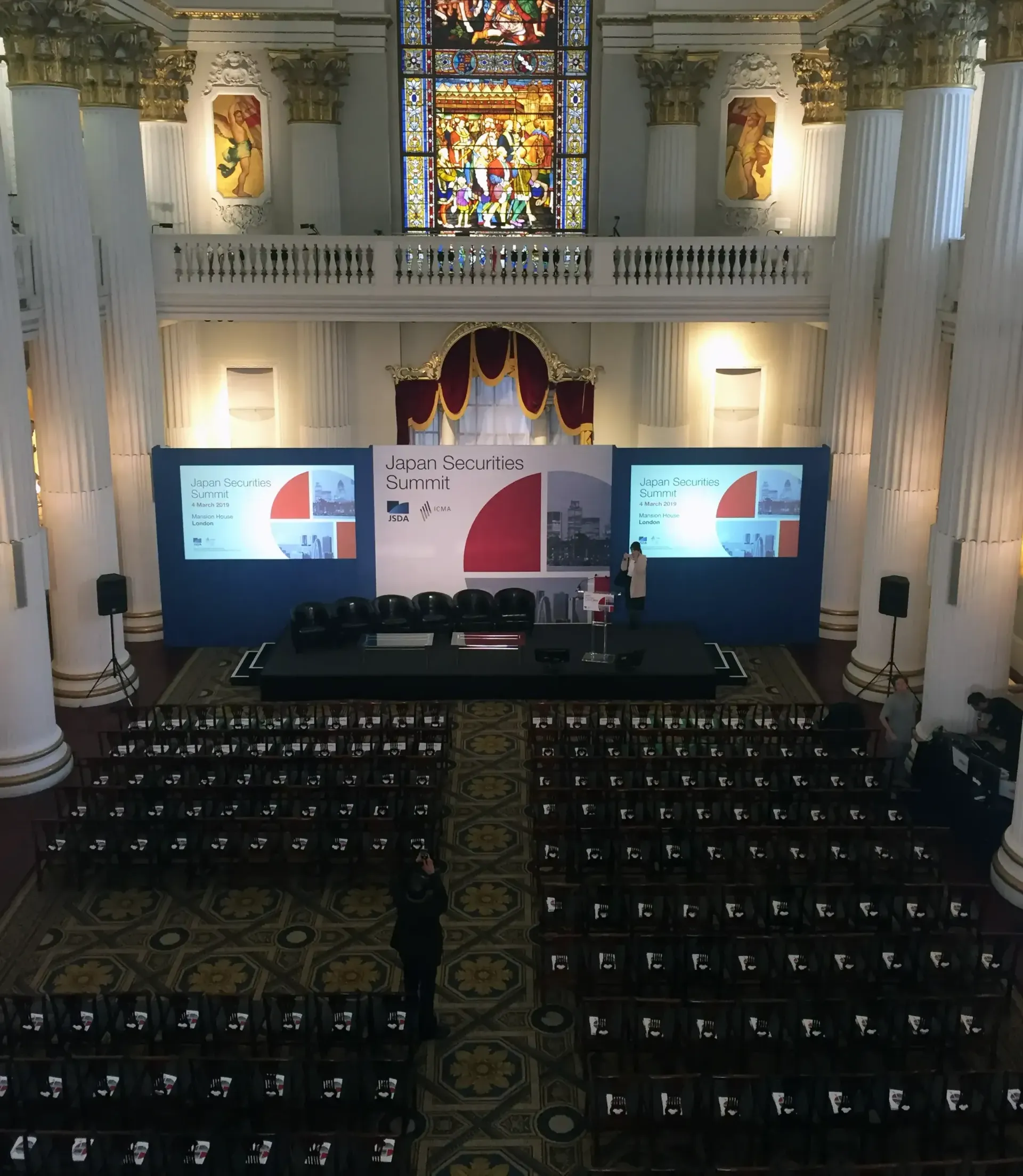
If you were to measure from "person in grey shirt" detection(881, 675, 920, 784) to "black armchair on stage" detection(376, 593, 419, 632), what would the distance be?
6477 millimetres

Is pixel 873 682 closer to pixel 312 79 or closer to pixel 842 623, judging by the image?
pixel 842 623

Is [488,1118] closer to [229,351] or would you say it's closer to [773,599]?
[773,599]

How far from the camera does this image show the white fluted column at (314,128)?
1850cm

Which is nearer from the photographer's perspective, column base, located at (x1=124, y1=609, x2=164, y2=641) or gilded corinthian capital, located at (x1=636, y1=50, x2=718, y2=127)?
column base, located at (x1=124, y1=609, x2=164, y2=641)

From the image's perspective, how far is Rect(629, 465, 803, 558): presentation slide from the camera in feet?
54.9

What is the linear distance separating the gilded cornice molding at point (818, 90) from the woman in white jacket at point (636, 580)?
6.92 meters

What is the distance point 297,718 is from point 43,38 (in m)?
7.77

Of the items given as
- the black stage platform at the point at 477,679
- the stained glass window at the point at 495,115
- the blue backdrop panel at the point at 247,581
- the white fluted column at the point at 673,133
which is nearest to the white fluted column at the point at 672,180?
the white fluted column at the point at 673,133

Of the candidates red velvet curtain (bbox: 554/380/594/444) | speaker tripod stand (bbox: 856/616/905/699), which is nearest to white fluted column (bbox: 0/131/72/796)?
speaker tripod stand (bbox: 856/616/905/699)

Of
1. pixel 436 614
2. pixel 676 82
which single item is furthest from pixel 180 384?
pixel 676 82

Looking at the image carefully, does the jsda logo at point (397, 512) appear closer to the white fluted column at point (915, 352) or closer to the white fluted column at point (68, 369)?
the white fluted column at point (68, 369)

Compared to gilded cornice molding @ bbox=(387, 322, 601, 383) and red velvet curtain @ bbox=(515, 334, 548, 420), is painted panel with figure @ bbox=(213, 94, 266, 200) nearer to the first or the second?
gilded cornice molding @ bbox=(387, 322, 601, 383)

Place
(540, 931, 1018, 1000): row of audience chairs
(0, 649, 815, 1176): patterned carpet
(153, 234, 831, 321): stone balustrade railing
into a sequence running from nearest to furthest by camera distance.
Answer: (0, 649, 815, 1176): patterned carpet → (540, 931, 1018, 1000): row of audience chairs → (153, 234, 831, 321): stone balustrade railing

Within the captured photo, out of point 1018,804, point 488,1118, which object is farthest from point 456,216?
point 488,1118
